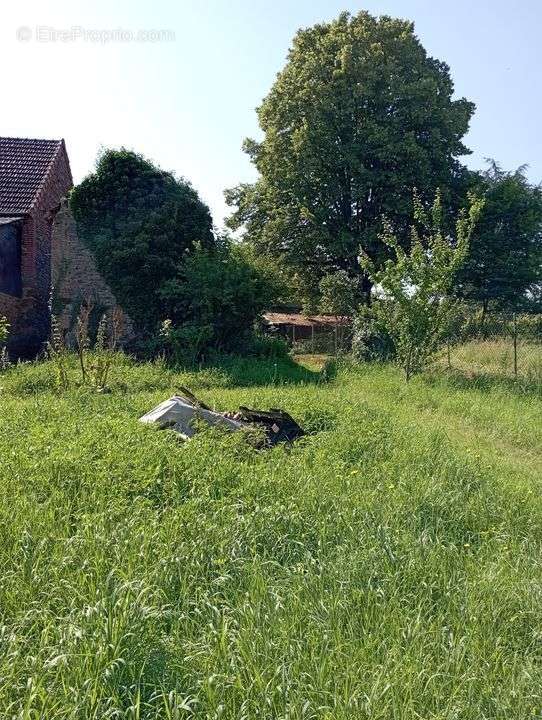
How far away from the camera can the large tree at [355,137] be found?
71.6ft

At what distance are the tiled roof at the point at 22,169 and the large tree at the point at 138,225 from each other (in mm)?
2220

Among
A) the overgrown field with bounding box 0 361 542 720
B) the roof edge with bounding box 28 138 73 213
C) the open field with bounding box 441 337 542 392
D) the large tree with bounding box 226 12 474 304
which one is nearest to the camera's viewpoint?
the overgrown field with bounding box 0 361 542 720

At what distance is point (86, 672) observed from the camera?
2469mm

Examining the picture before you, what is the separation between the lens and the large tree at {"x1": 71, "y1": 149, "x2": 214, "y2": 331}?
57.4 feet

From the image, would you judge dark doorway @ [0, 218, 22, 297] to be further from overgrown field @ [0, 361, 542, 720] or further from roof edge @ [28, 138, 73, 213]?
overgrown field @ [0, 361, 542, 720]

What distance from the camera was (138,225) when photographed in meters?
17.5

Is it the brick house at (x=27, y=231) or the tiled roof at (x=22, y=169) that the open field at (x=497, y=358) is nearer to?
the brick house at (x=27, y=231)

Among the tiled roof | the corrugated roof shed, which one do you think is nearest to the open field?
the tiled roof

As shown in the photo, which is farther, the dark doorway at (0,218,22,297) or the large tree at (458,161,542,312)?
the large tree at (458,161,542,312)

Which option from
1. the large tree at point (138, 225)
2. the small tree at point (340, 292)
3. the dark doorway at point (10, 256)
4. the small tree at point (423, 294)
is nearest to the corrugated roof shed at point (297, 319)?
the small tree at point (340, 292)

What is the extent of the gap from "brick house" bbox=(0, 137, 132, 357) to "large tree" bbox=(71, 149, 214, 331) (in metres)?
1.62

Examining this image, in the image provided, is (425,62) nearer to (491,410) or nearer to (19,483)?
(491,410)

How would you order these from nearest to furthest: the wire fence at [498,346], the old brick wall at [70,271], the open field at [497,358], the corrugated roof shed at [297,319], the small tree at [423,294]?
the small tree at [423,294] → the open field at [497,358] → the wire fence at [498,346] → the old brick wall at [70,271] → the corrugated roof shed at [297,319]

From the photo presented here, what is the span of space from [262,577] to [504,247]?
23.6m
